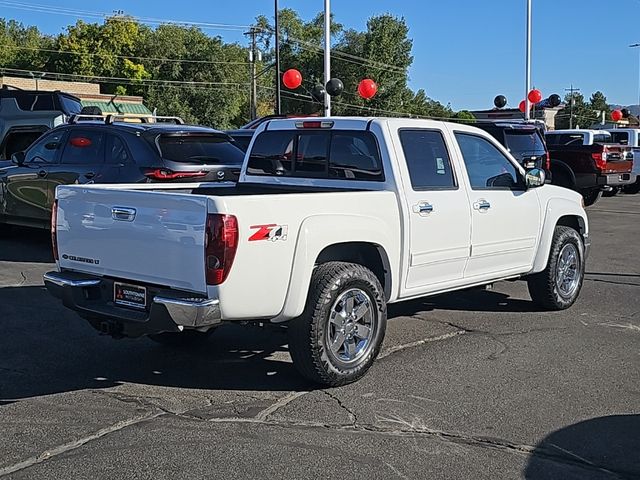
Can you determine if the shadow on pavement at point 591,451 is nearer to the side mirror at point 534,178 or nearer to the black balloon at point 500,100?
the side mirror at point 534,178

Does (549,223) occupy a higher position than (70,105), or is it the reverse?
(70,105)

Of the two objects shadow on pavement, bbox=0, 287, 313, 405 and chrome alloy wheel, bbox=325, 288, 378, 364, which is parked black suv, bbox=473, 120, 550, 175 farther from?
chrome alloy wheel, bbox=325, 288, 378, 364

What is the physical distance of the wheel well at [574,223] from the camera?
8295mm

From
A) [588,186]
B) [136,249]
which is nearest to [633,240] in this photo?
[588,186]

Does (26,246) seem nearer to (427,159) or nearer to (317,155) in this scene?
(317,155)

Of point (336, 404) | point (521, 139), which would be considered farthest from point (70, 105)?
point (336, 404)

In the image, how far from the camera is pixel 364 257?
19.7 feet

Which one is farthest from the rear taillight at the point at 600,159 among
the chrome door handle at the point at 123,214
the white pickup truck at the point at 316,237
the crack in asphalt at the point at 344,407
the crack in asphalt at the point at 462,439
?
the chrome door handle at the point at 123,214

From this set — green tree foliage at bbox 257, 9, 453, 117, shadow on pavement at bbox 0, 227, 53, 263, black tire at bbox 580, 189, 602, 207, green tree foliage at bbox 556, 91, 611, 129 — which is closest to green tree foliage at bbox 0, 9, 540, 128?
green tree foliage at bbox 257, 9, 453, 117

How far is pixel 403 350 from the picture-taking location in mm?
6520

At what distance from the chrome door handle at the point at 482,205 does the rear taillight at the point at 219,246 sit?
2.68m

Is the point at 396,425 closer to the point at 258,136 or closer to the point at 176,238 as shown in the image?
the point at 176,238

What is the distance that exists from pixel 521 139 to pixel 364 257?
36.0 feet

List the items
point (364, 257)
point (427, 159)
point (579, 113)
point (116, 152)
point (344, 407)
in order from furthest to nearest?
point (579, 113) → point (116, 152) → point (427, 159) → point (364, 257) → point (344, 407)
